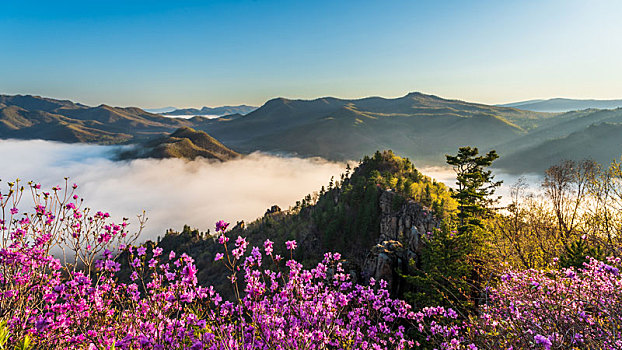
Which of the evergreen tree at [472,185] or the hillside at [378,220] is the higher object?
the evergreen tree at [472,185]

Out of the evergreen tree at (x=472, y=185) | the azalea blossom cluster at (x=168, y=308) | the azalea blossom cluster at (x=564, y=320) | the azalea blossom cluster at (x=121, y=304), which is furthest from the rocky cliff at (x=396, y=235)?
the azalea blossom cluster at (x=121, y=304)

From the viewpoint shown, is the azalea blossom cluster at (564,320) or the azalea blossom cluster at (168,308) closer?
the azalea blossom cluster at (564,320)

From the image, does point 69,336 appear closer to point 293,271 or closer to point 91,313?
point 91,313

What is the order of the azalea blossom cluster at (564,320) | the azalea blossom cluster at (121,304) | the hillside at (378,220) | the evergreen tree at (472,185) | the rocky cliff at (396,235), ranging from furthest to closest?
the hillside at (378,220)
the rocky cliff at (396,235)
the evergreen tree at (472,185)
the azalea blossom cluster at (121,304)
the azalea blossom cluster at (564,320)

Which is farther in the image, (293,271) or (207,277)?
(207,277)

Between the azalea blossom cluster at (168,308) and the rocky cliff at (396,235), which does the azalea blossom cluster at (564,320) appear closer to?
the azalea blossom cluster at (168,308)

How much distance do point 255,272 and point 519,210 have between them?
27.2 metres

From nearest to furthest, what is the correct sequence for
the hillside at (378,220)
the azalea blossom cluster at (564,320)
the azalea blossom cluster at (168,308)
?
the azalea blossom cluster at (564,320) → the azalea blossom cluster at (168,308) → the hillside at (378,220)

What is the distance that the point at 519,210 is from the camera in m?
24.7

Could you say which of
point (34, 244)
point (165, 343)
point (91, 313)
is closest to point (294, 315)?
point (165, 343)

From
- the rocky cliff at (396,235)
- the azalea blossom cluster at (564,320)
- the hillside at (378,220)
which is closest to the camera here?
the azalea blossom cluster at (564,320)

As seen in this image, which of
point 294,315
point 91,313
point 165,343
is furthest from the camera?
point 294,315

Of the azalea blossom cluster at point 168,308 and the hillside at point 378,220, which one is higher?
the azalea blossom cluster at point 168,308

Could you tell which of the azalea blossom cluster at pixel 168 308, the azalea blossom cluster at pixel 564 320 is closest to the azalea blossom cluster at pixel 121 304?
the azalea blossom cluster at pixel 168 308
